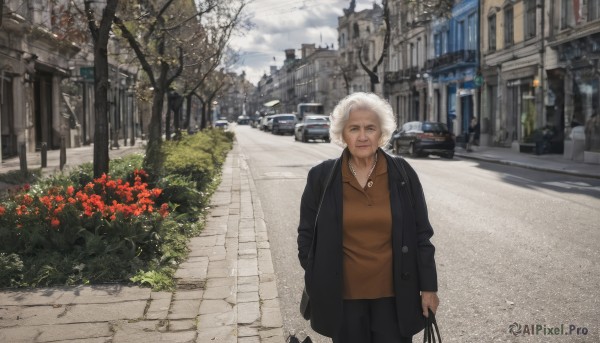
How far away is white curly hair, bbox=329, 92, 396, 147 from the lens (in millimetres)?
3273

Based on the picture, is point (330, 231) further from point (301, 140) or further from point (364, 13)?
point (364, 13)

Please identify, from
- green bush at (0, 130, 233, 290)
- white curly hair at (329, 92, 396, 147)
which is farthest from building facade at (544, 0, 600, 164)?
white curly hair at (329, 92, 396, 147)

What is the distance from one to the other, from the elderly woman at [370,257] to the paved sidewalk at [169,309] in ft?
4.76

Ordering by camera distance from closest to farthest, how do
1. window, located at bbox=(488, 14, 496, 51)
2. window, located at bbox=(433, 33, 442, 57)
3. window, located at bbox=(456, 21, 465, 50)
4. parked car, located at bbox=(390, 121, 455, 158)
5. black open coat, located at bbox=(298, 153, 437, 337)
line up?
black open coat, located at bbox=(298, 153, 437, 337), parked car, located at bbox=(390, 121, 455, 158), window, located at bbox=(488, 14, 496, 51), window, located at bbox=(456, 21, 465, 50), window, located at bbox=(433, 33, 442, 57)

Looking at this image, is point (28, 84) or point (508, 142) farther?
point (508, 142)

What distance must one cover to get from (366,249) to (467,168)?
17.9m

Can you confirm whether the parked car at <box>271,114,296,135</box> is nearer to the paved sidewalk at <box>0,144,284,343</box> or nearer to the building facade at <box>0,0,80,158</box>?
the building facade at <box>0,0,80,158</box>

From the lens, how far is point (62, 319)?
4.62 metres

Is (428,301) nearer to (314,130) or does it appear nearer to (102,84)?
(102,84)

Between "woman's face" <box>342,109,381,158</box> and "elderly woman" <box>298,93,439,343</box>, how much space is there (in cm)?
1

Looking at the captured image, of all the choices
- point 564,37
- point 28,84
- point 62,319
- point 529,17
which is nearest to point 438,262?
point 62,319

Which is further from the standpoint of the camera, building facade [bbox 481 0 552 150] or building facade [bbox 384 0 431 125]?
building facade [bbox 384 0 431 125]

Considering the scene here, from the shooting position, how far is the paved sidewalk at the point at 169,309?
438 cm

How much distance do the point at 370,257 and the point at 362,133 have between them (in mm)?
608
